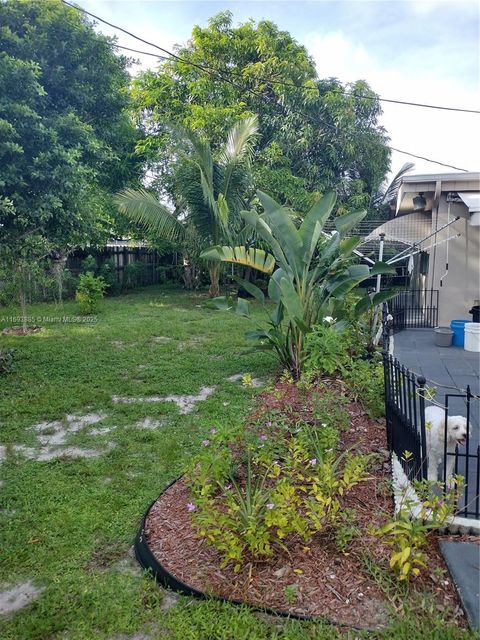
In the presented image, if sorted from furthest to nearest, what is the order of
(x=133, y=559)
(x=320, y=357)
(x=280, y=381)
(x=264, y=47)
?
(x=264, y=47), (x=280, y=381), (x=320, y=357), (x=133, y=559)

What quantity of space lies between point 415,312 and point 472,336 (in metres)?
2.14

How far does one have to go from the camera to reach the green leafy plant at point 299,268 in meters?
5.22

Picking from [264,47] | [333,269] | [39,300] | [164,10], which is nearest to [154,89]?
[264,47]

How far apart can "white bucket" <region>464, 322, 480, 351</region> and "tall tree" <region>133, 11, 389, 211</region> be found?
891cm

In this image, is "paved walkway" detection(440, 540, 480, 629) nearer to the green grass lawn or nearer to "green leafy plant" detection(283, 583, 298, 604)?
the green grass lawn

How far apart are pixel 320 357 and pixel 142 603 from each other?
3.18m

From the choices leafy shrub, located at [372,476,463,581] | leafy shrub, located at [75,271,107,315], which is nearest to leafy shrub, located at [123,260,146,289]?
leafy shrub, located at [75,271,107,315]

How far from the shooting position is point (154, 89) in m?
15.5

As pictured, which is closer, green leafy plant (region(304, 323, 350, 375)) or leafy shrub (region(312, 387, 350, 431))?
leafy shrub (region(312, 387, 350, 431))

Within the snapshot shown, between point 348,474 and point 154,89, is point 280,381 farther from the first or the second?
point 154,89

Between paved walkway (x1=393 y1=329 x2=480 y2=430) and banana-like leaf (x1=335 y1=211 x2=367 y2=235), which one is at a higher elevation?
banana-like leaf (x1=335 y1=211 x2=367 y2=235)

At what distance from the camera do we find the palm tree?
11664 mm

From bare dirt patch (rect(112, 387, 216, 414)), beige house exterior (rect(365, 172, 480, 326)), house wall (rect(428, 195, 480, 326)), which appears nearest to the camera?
bare dirt patch (rect(112, 387, 216, 414))

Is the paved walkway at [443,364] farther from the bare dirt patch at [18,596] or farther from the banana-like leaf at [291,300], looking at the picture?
the bare dirt patch at [18,596]
